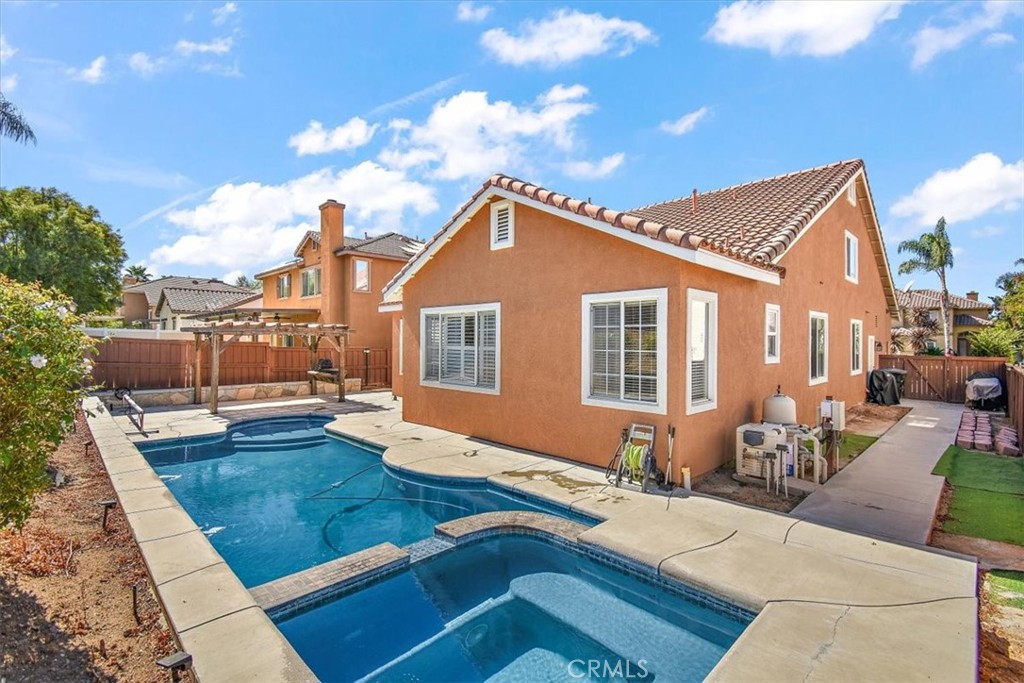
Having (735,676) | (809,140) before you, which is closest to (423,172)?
(809,140)

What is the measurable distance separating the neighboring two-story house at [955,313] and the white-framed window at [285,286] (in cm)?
5139

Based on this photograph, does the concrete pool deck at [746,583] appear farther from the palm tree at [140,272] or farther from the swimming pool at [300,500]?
the palm tree at [140,272]

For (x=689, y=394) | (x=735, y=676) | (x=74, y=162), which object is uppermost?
(x=74, y=162)

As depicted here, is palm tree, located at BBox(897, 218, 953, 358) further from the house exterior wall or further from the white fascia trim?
the white fascia trim

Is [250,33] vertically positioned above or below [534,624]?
above

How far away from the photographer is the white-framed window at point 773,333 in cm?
1119

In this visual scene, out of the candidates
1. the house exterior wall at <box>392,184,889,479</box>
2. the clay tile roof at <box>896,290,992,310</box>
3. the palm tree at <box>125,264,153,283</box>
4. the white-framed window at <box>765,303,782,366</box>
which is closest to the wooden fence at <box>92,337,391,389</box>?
the house exterior wall at <box>392,184,889,479</box>

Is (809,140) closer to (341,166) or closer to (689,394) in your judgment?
(689,394)

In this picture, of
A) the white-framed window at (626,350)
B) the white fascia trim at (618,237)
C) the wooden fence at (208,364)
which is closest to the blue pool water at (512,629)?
the white-framed window at (626,350)

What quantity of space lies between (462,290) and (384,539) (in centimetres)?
669

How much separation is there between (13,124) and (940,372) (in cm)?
4120

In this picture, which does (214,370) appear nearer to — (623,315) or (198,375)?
(198,375)

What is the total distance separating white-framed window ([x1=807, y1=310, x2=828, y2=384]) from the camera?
44.9ft

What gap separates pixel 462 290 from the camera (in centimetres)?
1248
